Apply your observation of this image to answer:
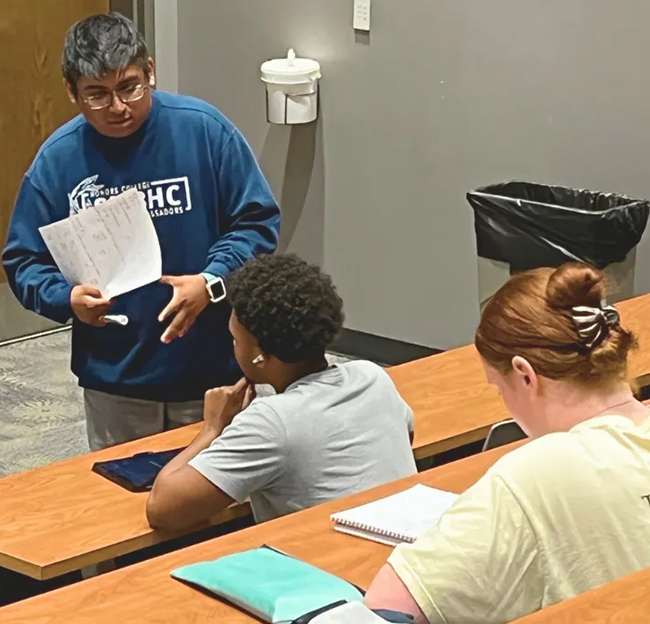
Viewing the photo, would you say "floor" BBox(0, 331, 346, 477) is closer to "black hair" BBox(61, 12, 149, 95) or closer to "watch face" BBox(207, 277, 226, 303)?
"watch face" BBox(207, 277, 226, 303)

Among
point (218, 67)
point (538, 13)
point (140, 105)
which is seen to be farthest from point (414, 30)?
point (140, 105)

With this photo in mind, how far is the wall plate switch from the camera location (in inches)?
188

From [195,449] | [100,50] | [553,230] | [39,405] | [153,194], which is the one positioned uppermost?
[100,50]

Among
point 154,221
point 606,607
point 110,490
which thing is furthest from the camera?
point 154,221

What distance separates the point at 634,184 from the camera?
441 cm

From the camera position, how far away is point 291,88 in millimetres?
4867

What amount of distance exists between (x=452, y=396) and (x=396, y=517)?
867 millimetres

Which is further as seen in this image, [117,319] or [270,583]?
[117,319]

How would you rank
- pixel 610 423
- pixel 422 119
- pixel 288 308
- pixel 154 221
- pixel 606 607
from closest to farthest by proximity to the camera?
pixel 606 607 < pixel 610 423 < pixel 288 308 < pixel 154 221 < pixel 422 119

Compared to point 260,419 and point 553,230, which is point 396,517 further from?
point 553,230

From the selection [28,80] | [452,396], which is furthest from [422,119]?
[452,396]

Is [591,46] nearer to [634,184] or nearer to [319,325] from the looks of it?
[634,184]

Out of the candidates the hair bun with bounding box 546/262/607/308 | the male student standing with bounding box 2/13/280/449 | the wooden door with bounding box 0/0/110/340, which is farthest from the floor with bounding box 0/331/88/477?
the hair bun with bounding box 546/262/607/308

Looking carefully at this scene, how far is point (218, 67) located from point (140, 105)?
2544 millimetres
